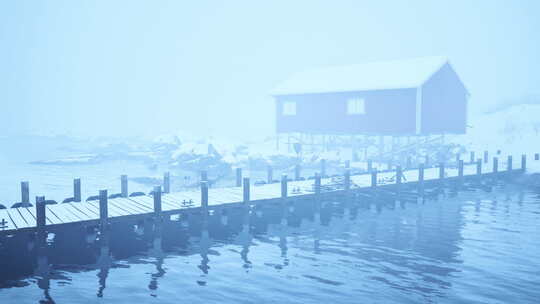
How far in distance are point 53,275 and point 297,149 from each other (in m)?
28.8

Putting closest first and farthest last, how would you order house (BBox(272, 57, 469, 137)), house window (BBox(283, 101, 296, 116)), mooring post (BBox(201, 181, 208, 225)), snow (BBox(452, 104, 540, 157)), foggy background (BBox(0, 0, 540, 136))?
1. mooring post (BBox(201, 181, 208, 225))
2. house (BBox(272, 57, 469, 137))
3. snow (BBox(452, 104, 540, 157))
4. house window (BBox(283, 101, 296, 116))
5. foggy background (BBox(0, 0, 540, 136))

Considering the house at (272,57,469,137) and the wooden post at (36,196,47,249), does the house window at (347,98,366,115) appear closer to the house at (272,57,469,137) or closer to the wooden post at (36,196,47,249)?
the house at (272,57,469,137)

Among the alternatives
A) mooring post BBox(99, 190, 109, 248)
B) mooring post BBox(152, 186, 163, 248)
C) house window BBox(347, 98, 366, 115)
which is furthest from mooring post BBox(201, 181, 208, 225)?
house window BBox(347, 98, 366, 115)

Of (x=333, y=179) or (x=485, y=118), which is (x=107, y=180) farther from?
(x=485, y=118)

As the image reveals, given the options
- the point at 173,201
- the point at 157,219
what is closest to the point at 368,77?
the point at 173,201

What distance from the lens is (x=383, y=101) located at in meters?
35.8

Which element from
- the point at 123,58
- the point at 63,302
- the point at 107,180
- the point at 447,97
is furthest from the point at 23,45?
the point at 63,302

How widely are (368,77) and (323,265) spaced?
88.5 ft

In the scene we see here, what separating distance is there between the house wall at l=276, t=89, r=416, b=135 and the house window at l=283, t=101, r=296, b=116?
30 cm

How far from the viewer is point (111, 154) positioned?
52469mm

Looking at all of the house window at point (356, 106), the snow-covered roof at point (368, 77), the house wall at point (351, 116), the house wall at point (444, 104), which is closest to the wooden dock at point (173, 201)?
the house wall at point (351, 116)

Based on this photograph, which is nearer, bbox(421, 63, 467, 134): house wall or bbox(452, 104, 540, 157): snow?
bbox(421, 63, 467, 134): house wall

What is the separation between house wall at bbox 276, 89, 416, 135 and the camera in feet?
115

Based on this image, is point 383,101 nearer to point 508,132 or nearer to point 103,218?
point 508,132
